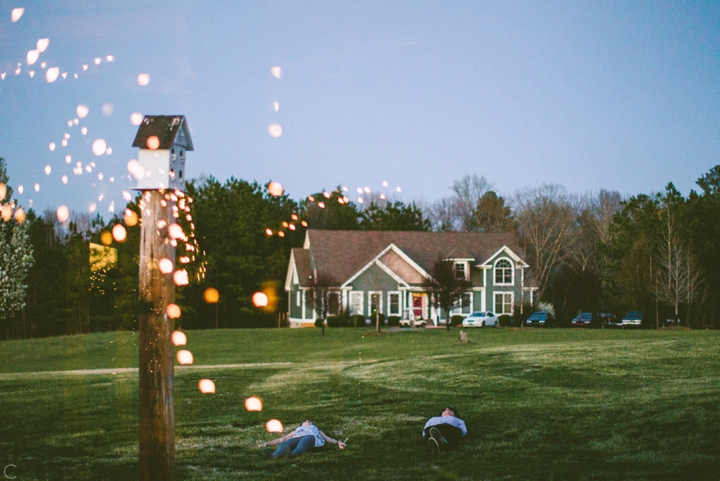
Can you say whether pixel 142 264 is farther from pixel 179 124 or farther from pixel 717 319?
pixel 717 319

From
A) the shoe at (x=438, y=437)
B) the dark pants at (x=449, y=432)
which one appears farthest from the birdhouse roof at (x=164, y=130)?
the dark pants at (x=449, y=432)

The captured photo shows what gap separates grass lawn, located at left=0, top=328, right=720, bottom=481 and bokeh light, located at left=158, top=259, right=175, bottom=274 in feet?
9.24

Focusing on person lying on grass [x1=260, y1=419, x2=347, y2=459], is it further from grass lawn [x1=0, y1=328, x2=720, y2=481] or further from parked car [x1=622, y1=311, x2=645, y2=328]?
parked car [x1=622, y1=311, x2=645, y2=328]

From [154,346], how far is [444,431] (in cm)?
437

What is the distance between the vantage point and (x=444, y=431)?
880cm

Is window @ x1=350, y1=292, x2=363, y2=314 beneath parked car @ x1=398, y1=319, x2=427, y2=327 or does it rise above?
above

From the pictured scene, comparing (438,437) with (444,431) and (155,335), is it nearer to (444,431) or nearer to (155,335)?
(444,431)

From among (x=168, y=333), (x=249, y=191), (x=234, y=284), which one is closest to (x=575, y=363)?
(x=168, y=333)

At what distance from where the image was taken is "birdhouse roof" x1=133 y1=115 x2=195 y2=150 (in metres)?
5.90

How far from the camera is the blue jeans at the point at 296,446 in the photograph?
8.34 metres

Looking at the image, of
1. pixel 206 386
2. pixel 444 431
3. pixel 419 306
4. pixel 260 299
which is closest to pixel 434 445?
pixel 444 431

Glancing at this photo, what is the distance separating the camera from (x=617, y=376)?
1353 cm

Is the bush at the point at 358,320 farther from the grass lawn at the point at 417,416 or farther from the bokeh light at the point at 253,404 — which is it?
the bokeh light at the point at 253,404

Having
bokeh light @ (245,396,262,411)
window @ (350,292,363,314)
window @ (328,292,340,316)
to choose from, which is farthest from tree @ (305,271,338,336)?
bokeh light @ (245,396,262,411)
